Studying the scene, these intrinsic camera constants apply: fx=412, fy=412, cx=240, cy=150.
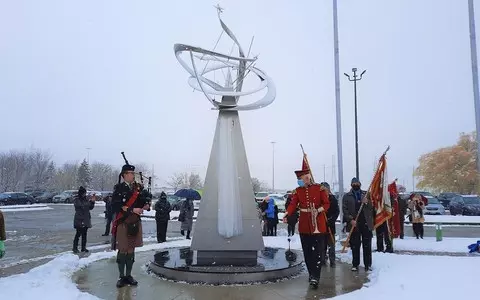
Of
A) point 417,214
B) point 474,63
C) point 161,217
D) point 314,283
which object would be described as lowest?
point 314,283

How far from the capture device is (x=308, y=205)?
7.08m

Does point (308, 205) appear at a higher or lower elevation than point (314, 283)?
higher

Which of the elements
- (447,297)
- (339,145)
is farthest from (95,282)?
(339,145)

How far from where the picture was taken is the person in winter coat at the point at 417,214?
1498cm

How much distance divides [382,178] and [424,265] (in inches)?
103

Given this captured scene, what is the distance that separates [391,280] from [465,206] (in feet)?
92.9

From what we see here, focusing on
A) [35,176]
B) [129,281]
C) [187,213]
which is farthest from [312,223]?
[35,176]

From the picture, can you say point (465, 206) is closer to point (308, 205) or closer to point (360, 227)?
point (360, 227)

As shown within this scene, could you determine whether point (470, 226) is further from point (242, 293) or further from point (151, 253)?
point (242, 293)

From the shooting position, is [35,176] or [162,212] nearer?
[162,212]

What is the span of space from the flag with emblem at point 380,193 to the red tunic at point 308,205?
2503mm

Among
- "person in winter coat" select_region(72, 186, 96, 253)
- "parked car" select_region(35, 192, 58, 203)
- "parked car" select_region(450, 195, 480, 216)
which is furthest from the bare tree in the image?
"person in winter coat" select_region(72, 186, 96, 253)

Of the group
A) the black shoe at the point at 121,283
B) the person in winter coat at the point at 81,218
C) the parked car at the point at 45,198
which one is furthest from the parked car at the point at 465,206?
the parked car at the point at 45,198

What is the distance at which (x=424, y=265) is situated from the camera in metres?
7.76
